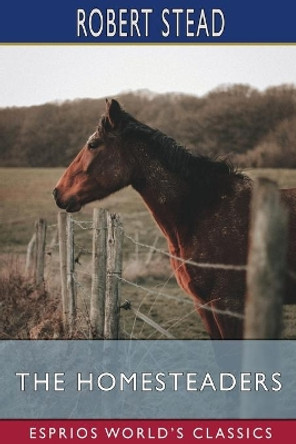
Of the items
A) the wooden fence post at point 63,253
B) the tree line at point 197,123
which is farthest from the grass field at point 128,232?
the wooden fence post at point 63,253

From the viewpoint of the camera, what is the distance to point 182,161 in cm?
461

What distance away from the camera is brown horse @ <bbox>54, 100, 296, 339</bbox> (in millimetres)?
4297

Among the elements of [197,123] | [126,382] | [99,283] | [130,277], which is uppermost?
[197,123]

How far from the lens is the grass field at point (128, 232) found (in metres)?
8.37

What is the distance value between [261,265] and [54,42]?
4.64 m

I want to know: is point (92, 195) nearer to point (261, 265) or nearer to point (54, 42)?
point (54, 42)

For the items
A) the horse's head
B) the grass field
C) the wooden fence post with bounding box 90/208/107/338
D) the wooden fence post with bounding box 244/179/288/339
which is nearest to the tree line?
the grass field

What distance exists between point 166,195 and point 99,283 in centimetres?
99

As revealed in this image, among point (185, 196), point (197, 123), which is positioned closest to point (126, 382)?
point (185, 196)

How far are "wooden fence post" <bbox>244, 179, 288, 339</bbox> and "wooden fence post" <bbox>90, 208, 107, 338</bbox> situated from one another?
2.82m

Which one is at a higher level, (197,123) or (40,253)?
(197,123)

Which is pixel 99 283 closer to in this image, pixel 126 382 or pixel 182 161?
pixel 126 382

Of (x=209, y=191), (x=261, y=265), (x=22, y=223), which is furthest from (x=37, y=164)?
(x=261, y=265)

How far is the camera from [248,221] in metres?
4.41
